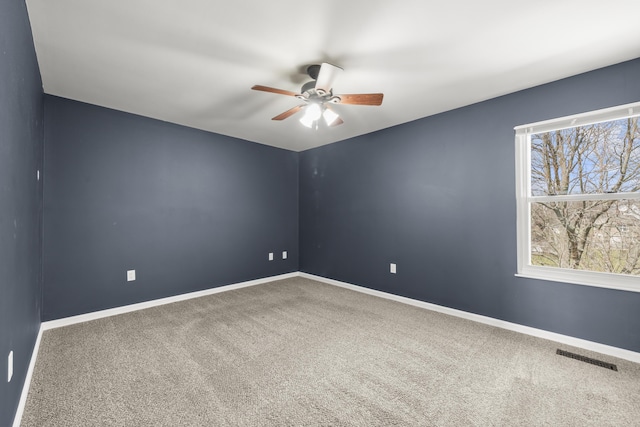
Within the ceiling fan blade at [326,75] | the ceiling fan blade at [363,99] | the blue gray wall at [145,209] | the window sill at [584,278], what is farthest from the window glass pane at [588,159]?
the blue gray wall at [145,209]

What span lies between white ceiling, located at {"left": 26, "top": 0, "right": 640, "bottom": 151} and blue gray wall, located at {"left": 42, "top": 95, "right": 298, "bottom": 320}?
0.50 metres

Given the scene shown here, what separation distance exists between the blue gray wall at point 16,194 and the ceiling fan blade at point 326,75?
1.68 m

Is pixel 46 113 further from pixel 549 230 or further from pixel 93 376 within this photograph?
pixel 549 230

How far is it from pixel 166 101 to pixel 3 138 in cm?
198

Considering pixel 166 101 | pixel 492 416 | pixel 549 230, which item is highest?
pixel 166 101

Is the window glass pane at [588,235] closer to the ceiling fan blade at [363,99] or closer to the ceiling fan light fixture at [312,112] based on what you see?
the ceiling fan blade at [363,99]

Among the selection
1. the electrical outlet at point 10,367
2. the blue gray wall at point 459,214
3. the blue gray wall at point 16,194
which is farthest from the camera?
the blue gray wall at point 459,214

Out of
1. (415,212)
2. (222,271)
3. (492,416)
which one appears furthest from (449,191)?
(222,271)

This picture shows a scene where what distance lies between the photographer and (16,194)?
1.56 metres

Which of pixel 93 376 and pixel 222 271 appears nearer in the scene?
pixel 93 376

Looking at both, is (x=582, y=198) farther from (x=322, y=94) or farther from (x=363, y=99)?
(x=322, y=94)

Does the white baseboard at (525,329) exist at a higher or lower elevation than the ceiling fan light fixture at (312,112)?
lower

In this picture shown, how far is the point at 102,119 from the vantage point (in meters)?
3.17

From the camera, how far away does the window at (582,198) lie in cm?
233
